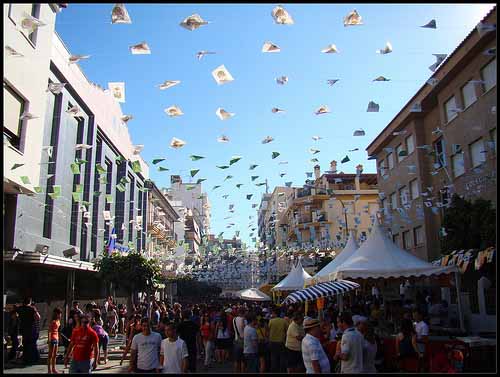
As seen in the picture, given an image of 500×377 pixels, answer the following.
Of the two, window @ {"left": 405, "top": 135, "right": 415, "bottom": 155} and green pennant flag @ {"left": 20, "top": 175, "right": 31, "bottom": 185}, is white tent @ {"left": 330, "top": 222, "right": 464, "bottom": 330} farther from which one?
window @ {"left": 405, "top": 135, "right": 415, "bottom": 155}

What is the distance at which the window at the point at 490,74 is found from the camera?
1912cm

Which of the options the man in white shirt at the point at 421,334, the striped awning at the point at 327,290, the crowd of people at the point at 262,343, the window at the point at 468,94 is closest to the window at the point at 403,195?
the window at the point at 468,94

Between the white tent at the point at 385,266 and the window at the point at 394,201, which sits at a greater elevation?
the window at the point at 394,201

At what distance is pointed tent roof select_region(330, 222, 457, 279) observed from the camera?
14133mm

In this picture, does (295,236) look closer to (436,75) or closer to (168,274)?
(168,274)

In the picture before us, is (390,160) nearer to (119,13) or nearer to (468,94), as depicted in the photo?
(468,94)

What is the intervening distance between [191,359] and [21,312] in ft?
19.3

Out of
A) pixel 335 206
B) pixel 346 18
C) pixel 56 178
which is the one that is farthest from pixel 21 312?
pixel 335 206

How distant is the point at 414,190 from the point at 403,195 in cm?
189

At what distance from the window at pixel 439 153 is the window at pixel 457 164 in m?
0.68

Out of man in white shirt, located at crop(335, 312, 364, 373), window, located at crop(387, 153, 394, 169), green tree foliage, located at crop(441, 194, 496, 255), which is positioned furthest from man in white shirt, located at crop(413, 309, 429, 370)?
window, located at crop(387, 153, 394, 169)

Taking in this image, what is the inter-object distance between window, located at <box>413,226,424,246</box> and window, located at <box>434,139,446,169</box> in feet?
13.2

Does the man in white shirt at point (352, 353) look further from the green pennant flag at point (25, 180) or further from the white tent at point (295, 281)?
the white tent at point (295, 281)

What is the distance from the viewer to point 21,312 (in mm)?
14906
